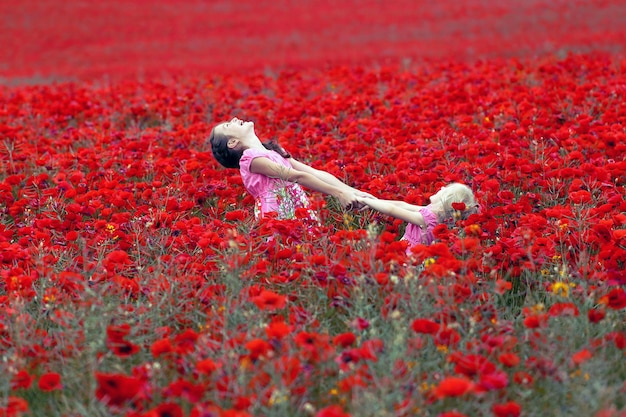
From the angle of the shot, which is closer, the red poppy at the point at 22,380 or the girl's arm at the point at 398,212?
the red poppy at the point at 22,380

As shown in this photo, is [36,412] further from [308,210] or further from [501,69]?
[501,69]

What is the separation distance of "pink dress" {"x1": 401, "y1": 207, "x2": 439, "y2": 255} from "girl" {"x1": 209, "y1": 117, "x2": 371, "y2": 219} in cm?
31

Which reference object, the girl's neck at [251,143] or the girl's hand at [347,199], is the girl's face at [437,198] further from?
the girl's neck at [251,143]

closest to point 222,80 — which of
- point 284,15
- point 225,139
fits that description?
point 225,139

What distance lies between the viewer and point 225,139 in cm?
451

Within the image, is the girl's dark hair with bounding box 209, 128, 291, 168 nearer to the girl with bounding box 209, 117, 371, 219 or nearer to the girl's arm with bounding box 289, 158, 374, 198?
the girl with bounding box 209, 117, 371, 219

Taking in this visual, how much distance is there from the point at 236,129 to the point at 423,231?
125 cm

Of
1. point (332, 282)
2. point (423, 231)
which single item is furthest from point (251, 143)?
point (332, 282)

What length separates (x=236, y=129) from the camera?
4520mm

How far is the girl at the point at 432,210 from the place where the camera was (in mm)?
3824

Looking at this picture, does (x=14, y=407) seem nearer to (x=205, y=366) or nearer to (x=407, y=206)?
(x=205, y=366)

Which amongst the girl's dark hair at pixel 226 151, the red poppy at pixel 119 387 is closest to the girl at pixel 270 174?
the girl's dark hair at pixel 226 151

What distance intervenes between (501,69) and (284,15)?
42.9 feet

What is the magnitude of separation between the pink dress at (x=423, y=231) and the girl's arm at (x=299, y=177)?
0.35 m
